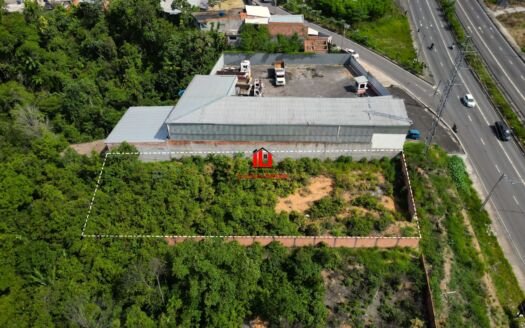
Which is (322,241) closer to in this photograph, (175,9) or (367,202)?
(367,202)

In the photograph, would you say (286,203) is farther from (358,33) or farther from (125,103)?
(358,33)

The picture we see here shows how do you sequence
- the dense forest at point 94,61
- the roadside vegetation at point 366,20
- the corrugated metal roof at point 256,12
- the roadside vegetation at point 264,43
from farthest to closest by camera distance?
1. the roadside vegetation at point 366,20
2. the corrugated metal roof at point 256,12
3. the roadside vegetation at point 264,43
4. the dense forest at point 94,61

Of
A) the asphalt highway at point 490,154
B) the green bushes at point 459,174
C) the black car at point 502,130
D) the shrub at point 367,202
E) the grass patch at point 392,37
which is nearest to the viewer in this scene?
the shrub at point 367,202

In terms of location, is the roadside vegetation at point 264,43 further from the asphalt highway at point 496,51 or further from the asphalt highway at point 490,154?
the asphalt highway at point 496,51

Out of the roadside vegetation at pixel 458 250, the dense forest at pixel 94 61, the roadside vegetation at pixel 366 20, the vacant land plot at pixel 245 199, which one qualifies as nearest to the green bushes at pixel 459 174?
the roadside vegetation at pixel 458 250

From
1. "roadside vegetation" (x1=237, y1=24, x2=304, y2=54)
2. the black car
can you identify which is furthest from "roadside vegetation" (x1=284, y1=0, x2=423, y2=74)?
the black car

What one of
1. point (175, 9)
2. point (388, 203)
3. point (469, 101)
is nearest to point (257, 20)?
point (175, 9)
